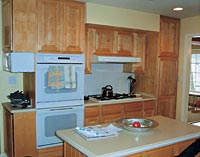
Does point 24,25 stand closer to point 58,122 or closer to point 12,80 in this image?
point 12,80

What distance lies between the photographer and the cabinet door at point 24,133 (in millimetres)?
3141

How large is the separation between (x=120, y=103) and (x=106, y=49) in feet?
3.34

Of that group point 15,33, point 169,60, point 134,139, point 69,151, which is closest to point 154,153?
point 134,139

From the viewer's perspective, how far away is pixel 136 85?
5.06 m

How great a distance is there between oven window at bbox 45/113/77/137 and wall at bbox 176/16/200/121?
2501mm

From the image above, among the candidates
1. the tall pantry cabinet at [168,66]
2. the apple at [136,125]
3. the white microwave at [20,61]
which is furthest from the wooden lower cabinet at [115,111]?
the apple at [136,125]

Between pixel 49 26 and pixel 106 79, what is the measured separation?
1756 mm

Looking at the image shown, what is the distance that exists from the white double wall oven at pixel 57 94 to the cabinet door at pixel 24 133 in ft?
0.26

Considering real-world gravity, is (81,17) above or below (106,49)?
above

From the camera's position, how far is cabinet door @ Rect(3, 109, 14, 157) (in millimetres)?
3209

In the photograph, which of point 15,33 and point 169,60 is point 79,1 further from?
point 169,60

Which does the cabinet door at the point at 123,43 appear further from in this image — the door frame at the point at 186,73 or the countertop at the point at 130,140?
the countertop at the point at 130,140

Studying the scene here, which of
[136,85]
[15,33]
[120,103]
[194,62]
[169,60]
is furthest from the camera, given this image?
[194,62]

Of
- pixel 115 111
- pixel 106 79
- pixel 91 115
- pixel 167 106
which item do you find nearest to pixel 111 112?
pixel 115 111
